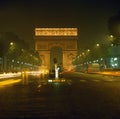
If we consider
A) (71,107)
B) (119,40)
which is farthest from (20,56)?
(71,107)

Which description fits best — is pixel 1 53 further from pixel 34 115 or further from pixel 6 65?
pixel 34 115

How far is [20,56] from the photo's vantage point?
544 ft

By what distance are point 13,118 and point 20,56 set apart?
152963 mm

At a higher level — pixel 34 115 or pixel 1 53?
pixel 1 53

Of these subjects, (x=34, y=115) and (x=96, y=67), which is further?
(x=96, y=67)

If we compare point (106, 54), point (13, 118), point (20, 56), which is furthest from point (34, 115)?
point (20, 56)

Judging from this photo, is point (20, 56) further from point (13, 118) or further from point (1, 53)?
point (13, 118)

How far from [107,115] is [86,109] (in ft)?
6.87

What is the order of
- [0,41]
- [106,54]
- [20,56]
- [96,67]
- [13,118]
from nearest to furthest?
[13,118]
[0,41]
[96,67]
[106,54]
[20,56]

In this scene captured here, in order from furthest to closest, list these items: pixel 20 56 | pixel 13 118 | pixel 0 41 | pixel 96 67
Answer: pixel 20 56, pixel 96 67, pixel 0 41, pixel 13 118

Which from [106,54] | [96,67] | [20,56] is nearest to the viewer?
[96,67]

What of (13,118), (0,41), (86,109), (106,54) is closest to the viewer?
(13,118)

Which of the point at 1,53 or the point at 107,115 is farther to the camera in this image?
the point at 1,53

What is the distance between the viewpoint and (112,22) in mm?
94125
